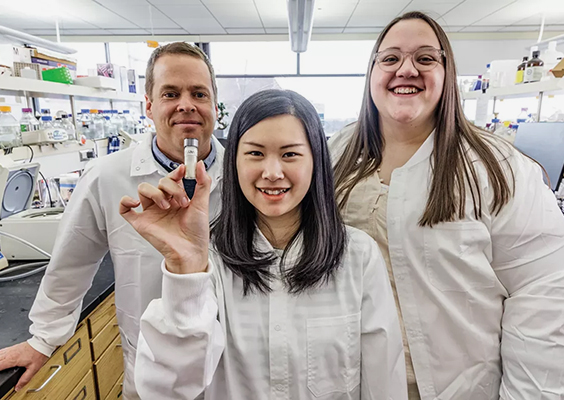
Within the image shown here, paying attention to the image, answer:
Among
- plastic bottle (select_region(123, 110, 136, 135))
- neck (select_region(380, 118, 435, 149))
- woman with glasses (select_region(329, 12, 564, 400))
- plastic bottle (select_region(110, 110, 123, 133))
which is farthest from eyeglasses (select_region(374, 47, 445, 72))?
plastic bottle (select_region(123, 110, 136, 135))

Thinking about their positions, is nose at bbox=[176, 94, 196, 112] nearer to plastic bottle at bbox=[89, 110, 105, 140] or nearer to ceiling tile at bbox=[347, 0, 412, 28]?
plastic bottle at bbox=[89, 110, 105, 140]

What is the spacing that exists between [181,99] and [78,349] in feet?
3.34

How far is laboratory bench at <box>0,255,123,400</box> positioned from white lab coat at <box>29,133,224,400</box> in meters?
0.10

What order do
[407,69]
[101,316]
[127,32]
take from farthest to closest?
[127,32] → [101,316] → [407,69]

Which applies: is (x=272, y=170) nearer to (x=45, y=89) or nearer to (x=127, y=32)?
(x=45, y=89)

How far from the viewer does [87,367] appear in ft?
4.87

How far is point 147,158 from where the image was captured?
1265mm

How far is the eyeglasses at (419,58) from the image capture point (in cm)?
102

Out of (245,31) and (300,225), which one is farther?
(245,31)

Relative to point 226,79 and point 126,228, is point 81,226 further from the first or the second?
point 226,79

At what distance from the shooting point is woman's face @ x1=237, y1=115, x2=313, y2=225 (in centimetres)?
90

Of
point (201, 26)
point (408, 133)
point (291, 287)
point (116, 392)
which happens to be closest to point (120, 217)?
point (291, 287)

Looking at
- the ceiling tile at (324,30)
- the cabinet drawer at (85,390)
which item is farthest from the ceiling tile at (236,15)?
the cabinet drawer at (85,390)

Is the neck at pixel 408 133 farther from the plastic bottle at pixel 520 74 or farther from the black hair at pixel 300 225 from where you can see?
the plastic bottle at pixel 520 74
